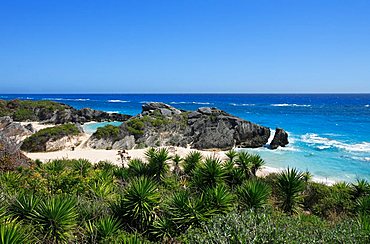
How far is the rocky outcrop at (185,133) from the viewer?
1197 inches

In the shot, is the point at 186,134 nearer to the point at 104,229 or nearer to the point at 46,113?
the point at 104,229

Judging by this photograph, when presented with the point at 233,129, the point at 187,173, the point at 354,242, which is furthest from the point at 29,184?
the point at 233,129

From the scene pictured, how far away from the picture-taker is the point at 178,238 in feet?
26.4

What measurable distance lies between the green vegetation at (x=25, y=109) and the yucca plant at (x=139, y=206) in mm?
47848

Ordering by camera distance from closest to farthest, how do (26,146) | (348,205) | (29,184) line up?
1. (29,184)
2. (348,205)
3. (26,146)

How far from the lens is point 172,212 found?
Result: 8922 millimetres

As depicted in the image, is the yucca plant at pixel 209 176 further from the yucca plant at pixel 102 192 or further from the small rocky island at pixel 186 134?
the small rocky island at pixel 186 134

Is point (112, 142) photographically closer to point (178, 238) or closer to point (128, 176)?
point (128, 176)

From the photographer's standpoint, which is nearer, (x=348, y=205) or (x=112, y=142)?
(x=348, y=205)

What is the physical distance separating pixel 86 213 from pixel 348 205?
9.96 metres

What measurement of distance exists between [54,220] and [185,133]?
28113 mm

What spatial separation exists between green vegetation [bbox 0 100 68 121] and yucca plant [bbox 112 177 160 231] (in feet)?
157

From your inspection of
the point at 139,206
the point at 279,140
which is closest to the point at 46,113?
the point at 279,140

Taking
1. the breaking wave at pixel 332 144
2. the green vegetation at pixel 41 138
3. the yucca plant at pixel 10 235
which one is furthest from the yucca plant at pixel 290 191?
the breaking wave at pixel 332 144
